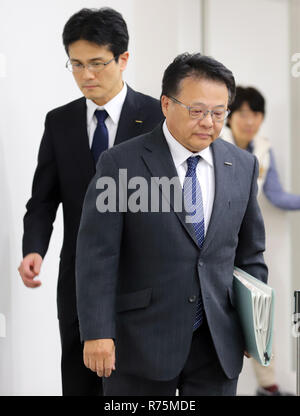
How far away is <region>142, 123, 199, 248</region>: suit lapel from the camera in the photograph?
1.97 m

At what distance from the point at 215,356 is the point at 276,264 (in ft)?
6.40

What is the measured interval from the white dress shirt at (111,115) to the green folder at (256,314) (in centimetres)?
66

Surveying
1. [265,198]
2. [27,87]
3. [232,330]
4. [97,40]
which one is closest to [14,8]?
[27,87]

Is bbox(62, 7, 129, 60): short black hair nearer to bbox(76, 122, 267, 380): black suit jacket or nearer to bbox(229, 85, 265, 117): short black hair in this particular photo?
bbox(76, 122, 267, 380): black suit jacket

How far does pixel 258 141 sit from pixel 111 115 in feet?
5.02

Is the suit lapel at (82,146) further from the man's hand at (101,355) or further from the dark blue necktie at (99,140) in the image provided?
the man's hand at (101,355)

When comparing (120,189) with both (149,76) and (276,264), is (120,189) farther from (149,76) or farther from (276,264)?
(276,264)

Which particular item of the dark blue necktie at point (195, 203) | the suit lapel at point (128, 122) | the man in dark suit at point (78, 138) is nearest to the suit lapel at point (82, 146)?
the man in dark suit at point (78, 138)

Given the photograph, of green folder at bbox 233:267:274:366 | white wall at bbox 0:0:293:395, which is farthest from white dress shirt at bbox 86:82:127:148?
green folder at bbox 233:267:274:366

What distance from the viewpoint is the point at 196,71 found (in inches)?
77.0

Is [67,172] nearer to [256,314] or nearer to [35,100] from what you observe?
[35,100]

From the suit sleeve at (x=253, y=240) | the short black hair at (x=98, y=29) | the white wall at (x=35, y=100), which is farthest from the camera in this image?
the white wall at (x=35, y=100)

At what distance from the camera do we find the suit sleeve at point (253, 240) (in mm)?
→ 2109

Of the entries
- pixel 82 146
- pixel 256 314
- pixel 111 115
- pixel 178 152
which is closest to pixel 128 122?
pixel 111 115
